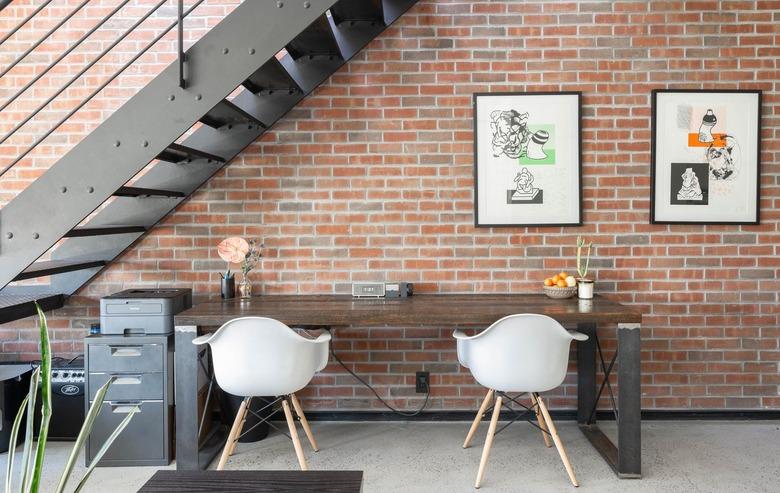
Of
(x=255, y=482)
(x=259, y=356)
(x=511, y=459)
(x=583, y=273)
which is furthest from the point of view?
(x=583, y=273)

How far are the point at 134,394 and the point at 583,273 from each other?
2.69 m

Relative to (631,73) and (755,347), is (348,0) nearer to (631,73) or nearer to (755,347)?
(631,73)

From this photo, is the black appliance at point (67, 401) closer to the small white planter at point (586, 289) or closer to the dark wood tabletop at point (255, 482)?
the dark wood tabletop at point (255, 482)

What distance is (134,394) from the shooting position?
300cm

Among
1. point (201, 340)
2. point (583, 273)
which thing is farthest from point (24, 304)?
point (583, 273)

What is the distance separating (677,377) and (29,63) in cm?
468

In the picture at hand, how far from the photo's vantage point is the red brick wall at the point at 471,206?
3570 mm

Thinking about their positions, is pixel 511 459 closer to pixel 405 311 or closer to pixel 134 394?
pixel 405 311

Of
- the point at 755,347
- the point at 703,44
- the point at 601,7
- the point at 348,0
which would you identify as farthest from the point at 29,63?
the point at 755,347

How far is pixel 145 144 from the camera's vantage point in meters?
2.59

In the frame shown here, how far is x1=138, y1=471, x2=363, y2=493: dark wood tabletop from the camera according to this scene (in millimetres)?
1731

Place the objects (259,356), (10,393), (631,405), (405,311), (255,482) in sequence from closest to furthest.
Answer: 1. (255,482)
2. (259,356)
3. (631,405)
4. (405,311)
5. (10,393)

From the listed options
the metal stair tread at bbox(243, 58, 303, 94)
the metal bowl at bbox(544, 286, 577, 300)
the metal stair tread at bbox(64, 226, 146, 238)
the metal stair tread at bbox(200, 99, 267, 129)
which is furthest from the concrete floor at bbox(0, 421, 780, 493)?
the metal stair tread at bbox(243, 58, 303, 94)

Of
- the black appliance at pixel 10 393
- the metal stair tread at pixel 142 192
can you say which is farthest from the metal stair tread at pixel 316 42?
the black appliance at pixel 10 393
